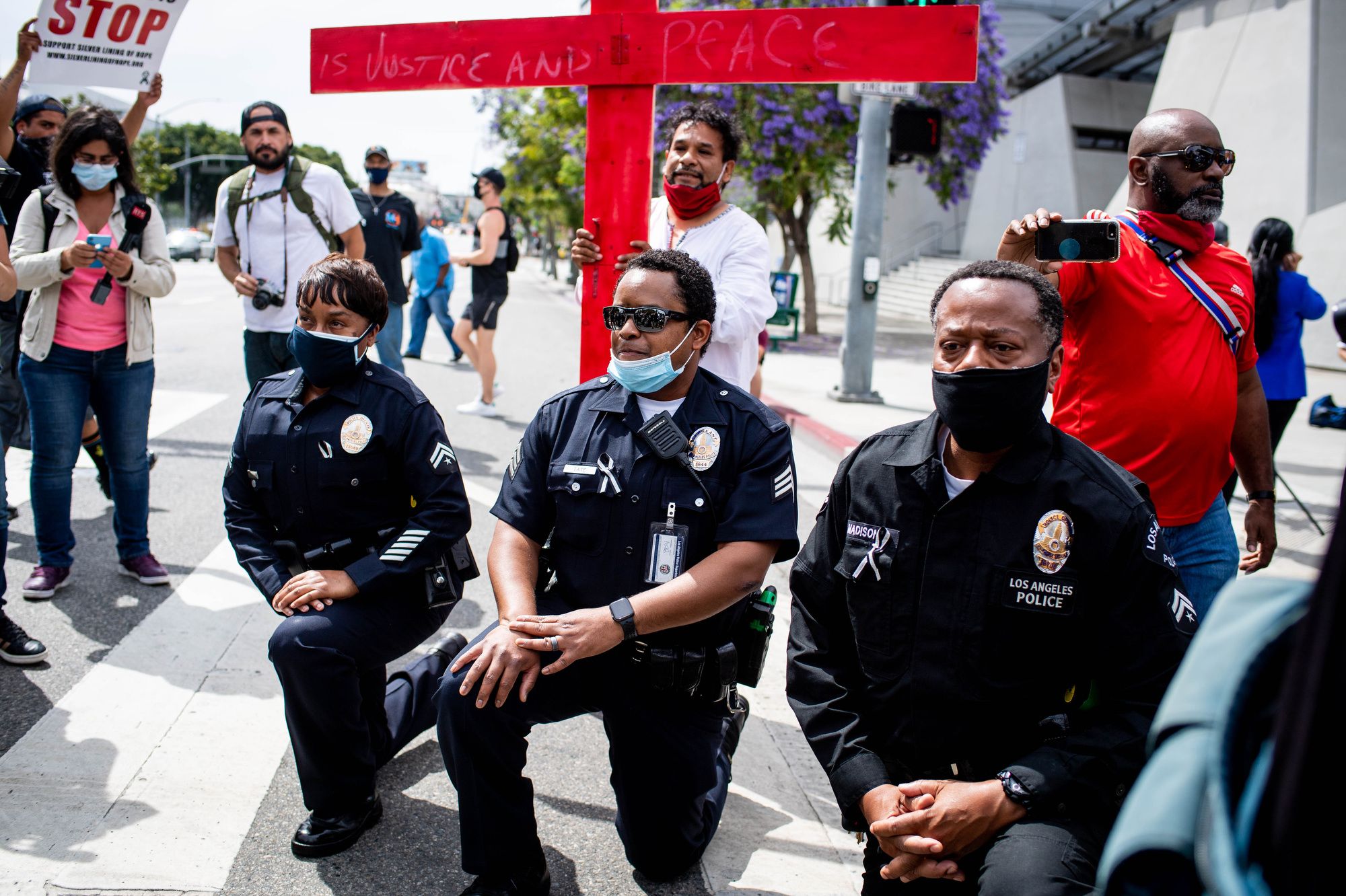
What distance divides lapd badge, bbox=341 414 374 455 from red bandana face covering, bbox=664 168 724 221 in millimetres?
1364

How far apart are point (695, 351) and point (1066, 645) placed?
1.30 metres

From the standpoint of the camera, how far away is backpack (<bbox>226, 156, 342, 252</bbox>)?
5234mm

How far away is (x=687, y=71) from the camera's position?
3.51 m

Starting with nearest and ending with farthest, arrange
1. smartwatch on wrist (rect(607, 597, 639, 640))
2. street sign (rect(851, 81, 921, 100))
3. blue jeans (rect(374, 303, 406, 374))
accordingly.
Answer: smartwatch on wrist (rect(607, 597, 639, 640)) → blue jeans (rect(374, 303, 406, 374)) → street sign (rect(851, 81, 921, 100))

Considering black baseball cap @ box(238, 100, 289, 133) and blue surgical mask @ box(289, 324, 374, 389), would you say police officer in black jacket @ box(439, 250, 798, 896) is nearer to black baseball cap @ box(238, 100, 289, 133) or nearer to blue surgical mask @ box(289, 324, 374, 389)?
blue surgical mask @ box(289, 324, 374, 389)

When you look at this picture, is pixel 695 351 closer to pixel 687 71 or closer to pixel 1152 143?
pixel 687 71

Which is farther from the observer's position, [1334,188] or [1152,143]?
[1334,188]

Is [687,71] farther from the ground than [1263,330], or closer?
farther from the ground

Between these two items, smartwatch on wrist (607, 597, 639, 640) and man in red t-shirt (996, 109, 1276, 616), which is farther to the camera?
man in red t-shirt (996, 109, 1276, 616)

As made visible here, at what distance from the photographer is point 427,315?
12008 millimetres

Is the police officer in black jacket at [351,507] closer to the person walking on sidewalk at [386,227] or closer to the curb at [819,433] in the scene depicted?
the person walking on sidewalk at [386,227]

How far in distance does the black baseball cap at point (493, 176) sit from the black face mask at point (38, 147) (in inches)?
172

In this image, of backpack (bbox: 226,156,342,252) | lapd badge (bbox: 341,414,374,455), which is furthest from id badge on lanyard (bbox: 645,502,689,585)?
backpack (bbox: 226,156,342,252)

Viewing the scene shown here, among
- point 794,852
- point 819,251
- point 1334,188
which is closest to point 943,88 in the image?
point 1334,188
